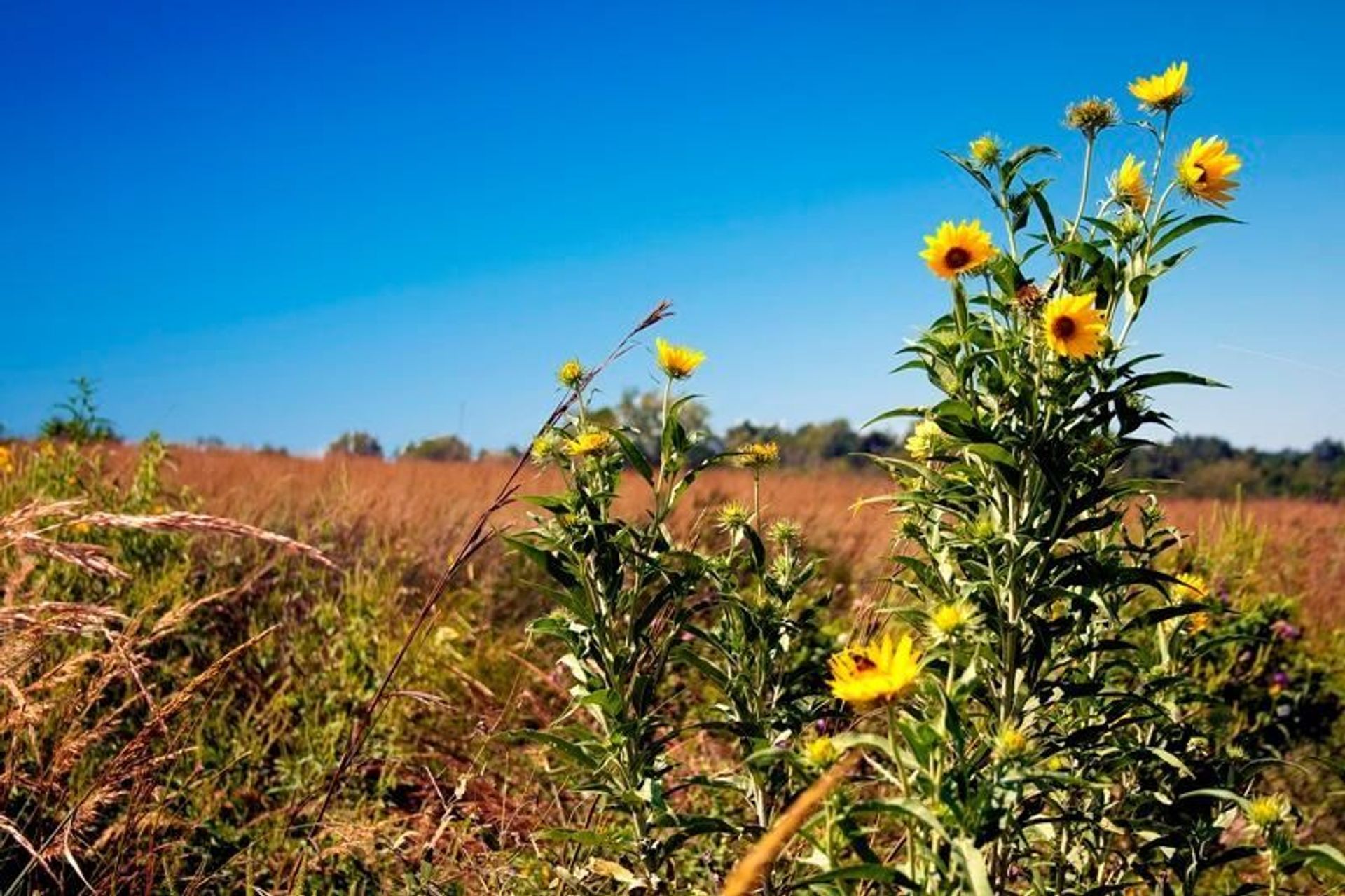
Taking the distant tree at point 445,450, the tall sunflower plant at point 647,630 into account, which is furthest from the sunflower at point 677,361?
the distant tree at point 445,450

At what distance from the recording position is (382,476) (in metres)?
8.83

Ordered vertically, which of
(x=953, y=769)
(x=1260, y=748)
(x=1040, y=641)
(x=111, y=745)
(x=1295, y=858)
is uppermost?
(x=1040, y=641)

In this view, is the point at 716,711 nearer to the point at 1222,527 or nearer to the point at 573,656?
the point at 573,656

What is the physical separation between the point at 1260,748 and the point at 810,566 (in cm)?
248

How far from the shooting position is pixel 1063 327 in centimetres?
150

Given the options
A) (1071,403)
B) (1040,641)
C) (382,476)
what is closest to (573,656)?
(1040,641)

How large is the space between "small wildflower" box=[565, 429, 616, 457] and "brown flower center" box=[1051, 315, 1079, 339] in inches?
27.4

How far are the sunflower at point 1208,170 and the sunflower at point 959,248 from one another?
38cm

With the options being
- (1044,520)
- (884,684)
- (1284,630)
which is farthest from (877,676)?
(1284,630)

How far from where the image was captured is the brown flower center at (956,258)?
1584mm

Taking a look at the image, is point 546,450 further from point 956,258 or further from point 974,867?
point 974,867

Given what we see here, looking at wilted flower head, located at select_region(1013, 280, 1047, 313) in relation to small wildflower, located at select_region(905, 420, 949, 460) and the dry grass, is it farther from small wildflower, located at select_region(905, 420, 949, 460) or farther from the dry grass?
the dry grass

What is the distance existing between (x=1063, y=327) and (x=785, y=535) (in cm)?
64

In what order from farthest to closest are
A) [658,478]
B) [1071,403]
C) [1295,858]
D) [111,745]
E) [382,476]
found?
1. [382,476]
2. [111,745]
3. [658,478]
4. [1071,403]
5. [1295,858]
